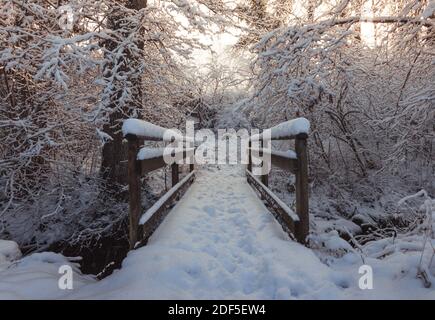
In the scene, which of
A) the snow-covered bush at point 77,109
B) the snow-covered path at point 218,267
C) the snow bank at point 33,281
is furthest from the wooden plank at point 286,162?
the snow-covered bush at point 77,109

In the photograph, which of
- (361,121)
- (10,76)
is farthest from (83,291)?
(361,121)

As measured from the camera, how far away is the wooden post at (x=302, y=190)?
3.27 m

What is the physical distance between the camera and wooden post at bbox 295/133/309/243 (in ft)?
10.7

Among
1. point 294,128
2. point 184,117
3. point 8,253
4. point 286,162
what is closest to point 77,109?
point 8,253

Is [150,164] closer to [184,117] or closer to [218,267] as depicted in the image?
[218,267]

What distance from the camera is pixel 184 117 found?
8555 millimetres

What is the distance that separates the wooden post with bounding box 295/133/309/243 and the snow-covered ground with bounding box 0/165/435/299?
0.55 ft

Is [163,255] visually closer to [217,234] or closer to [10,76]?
[217,234]

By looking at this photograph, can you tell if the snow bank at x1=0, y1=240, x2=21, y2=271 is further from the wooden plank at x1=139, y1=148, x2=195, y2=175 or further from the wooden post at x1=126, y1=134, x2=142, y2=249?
the wooden plank at x1=139, y1=148, x2=195, y2=175

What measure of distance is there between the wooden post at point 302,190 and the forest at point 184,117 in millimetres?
206

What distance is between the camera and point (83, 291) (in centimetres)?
252

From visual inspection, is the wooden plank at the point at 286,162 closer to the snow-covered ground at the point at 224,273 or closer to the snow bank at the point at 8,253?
the snow-covered ground at the point at 224,273

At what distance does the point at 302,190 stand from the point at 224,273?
1.22 meters

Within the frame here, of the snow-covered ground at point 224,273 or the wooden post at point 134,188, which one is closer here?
the snow-covered ground at point 224,273
